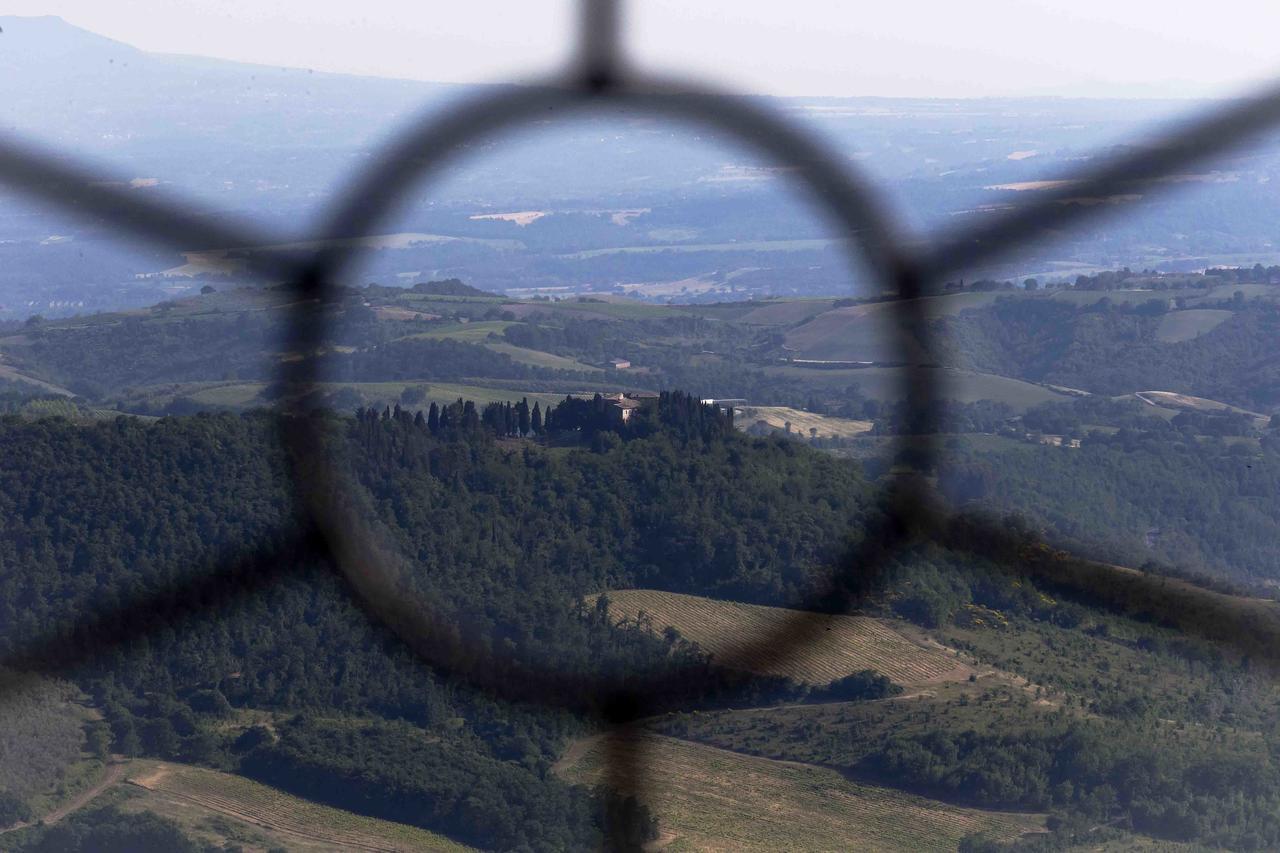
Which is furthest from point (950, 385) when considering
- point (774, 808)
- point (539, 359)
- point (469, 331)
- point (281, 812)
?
point (281, 812)

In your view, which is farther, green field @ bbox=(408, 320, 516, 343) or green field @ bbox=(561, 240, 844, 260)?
green field @ bbox=(561, 240, 844, 260)

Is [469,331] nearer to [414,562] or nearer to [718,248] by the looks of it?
[414,562]

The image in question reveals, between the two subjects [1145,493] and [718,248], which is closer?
[1145,493]

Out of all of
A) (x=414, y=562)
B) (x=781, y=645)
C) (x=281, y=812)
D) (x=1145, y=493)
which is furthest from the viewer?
(x=1145, y=493)

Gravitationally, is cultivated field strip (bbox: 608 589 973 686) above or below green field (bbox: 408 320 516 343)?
below

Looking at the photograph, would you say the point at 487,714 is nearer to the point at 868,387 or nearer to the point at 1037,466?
the point at 1037,466

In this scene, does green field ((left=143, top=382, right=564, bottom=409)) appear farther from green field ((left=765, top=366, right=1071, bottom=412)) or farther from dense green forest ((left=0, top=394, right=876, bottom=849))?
dense green forest ((left=0, top=394, right=876, bottom=849))

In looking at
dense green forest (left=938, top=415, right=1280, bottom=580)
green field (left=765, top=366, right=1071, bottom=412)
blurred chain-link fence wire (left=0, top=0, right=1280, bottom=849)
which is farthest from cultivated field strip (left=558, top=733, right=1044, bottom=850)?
green field (left=765, top=366, right=1071, bottom=412)
